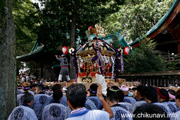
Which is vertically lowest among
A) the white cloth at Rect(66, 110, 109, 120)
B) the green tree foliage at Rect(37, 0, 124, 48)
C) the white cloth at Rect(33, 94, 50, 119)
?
the white cloth at Rect(33, 94, 50, 119)

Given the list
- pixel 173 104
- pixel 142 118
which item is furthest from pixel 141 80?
pixel 142 118

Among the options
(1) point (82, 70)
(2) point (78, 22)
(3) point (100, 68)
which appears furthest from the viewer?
(2) point (78, 22)

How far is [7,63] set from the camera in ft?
12.8

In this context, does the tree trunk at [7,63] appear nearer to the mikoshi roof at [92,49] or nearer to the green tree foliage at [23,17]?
the mikoshi roof at [92,49]

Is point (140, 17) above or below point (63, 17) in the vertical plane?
above

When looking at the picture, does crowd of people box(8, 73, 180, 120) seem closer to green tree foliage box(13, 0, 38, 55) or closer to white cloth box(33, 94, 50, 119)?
white cloth box(33, 94, 50, 119)

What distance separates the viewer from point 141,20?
773 inches

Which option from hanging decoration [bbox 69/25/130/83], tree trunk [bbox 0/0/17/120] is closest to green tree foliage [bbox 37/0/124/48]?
hanging decoration [bbox 69/25/130/83]

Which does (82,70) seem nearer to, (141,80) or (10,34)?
(141,80)

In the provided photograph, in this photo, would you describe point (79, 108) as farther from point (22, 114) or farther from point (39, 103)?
point (39, 103)

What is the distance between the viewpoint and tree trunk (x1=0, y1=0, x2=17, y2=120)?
12.4 feet

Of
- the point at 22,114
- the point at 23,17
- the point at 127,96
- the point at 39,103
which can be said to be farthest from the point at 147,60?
the point at 23,17

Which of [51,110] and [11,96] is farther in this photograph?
[11,96]

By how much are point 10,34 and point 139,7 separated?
17.7 meters
